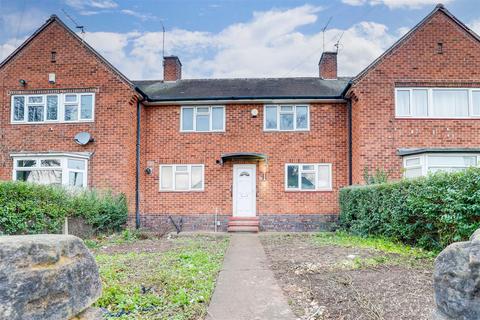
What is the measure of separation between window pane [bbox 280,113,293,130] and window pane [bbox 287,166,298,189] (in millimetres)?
1687

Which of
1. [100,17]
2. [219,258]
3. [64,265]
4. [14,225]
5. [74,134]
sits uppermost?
[100,17]

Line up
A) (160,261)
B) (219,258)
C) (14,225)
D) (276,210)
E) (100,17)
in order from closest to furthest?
(160,261) → (219,258) → (14,225) → (276,210) → (100,17)

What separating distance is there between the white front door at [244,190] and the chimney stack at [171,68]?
6.31 meters

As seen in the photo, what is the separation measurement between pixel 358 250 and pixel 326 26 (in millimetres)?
13040

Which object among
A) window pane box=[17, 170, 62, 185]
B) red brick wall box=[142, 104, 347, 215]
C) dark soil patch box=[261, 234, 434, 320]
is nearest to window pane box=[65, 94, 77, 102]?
window pane box=[17, 170, 62, 185]

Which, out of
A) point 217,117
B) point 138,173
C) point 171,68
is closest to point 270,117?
point 217,117

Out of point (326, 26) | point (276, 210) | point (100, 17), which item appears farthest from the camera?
point (326, 26)

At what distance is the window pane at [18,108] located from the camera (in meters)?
14.4

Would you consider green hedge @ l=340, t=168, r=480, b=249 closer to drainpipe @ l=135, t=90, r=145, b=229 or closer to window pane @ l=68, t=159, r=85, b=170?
drainpipe @ l=135, t=90, r=145, b=229

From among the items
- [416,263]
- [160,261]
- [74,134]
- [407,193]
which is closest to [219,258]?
[160,261]

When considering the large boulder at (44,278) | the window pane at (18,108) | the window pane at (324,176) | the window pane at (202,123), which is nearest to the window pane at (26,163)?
the window pane at (18,108)

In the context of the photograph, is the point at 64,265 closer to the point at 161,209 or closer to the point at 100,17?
the point at 161,209

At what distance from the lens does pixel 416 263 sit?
6516 mm

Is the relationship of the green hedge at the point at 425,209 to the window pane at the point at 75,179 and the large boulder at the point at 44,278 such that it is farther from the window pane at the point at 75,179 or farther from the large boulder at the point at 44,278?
the window pane at the point at 75,179
